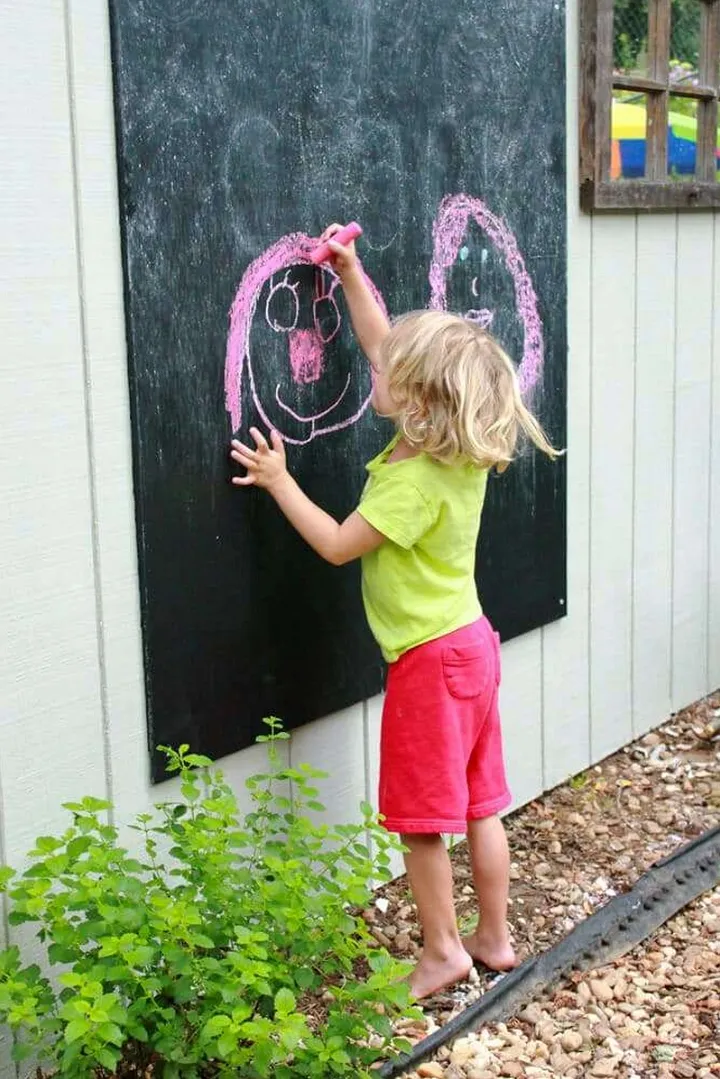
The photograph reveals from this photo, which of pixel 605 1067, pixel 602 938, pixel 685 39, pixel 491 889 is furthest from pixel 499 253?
pixel 605 1067

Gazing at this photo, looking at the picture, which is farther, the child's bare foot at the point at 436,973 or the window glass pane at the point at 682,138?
the window glass pane at the point at 682,138

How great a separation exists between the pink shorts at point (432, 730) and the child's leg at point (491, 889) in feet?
0.46

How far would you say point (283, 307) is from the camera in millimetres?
2736

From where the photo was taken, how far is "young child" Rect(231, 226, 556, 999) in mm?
2639

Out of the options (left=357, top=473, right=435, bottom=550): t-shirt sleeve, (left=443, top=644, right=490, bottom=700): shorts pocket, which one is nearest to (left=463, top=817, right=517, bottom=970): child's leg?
(left=443, top=644, right=490, bottom=700): shorts pocket

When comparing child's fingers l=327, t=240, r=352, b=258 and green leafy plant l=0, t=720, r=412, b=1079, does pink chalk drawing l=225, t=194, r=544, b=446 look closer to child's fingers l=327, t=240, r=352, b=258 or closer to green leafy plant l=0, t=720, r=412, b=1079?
child's fingers l=327, t=240, r=352, b=258

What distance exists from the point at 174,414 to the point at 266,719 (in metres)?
0.58

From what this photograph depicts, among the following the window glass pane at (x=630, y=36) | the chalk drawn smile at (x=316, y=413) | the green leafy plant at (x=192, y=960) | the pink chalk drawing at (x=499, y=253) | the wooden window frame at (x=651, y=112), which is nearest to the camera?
the green leafy plant at (x=192, y=960)

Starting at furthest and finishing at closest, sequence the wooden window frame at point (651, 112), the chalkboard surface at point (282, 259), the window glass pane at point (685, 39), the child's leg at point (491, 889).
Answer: the window glass pane at point (685, 39) → the wooden window frame at point (651, 112) → the child's leg at point (491, 889) → the chalkboard surface at point (282, 259)

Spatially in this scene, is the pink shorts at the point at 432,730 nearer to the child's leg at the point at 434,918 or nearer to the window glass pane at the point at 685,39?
the child's leg at the point at 434,918

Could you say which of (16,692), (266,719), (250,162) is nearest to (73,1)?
(250,162)

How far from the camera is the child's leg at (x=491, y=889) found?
9.56 ft

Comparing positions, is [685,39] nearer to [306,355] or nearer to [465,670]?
[306,355]

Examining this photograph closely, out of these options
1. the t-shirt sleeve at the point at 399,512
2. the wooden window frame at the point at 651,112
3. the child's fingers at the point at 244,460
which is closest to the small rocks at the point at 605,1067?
the t-shirt sleeve at the point at 399,512
